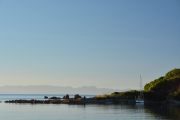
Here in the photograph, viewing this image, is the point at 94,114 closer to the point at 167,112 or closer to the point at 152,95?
the point at 167,112

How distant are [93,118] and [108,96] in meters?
77.4

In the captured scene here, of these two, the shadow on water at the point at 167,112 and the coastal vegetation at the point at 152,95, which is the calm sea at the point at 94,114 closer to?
the shadow on water at the point at 167,112

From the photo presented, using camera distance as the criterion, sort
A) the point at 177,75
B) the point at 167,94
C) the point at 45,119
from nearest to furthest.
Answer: the point at 45,119 < the point at 167,94 < the point at 177,75

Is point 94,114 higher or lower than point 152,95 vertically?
lower

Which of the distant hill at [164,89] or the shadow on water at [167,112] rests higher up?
the distant hill at [164,89]

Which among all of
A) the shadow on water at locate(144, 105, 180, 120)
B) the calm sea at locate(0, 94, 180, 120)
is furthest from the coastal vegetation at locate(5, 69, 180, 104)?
the calm sea at locate(0, 94, 180, 120)

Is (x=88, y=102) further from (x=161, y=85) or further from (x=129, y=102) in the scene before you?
(x=161, y=85)

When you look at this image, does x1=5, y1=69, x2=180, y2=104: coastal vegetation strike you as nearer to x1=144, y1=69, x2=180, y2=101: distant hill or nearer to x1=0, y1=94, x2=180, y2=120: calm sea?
x1=144, y1=69, x2=180, y2=101: distant hill

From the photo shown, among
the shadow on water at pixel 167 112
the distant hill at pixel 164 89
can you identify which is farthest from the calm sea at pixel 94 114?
the distant hill at pixel 164 89

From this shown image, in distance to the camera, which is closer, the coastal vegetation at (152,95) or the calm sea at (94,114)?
the calm sea at (94,114)

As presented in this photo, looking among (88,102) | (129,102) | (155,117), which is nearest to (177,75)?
(129,102)

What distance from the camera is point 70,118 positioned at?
92625 mm

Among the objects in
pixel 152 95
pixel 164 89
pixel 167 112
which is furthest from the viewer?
pixel 164 89

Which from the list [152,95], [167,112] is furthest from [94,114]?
[152,95]
